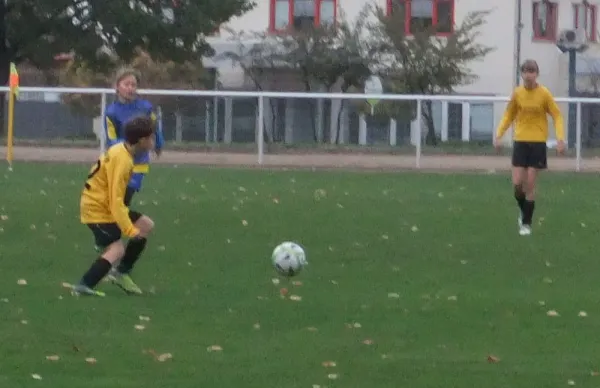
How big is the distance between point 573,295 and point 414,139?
59.7 feet

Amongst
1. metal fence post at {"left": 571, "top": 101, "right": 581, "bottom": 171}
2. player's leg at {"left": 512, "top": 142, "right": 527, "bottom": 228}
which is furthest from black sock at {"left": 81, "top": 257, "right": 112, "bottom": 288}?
metal fence post at {"left": 571, "top": 101, "right": 581, "bottom": 171}

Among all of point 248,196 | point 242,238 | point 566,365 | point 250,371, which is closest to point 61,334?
point 250,371

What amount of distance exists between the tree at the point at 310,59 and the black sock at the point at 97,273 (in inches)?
1283

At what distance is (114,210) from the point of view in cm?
961

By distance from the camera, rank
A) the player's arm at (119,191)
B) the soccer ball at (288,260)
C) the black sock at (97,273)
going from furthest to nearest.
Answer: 1. the soccer ball at (288,260)
2. the black sock at (97,273)
3. the player's arm at (119,191)

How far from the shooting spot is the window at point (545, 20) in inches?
1967

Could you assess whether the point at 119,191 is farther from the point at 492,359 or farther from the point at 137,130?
the point at 492,359

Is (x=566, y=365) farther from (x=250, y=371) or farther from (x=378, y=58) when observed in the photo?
(x=378, y=58)

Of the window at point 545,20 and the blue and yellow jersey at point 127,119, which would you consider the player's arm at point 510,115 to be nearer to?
the blue and yellow jersey at point 127,119

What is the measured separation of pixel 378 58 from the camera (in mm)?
43250

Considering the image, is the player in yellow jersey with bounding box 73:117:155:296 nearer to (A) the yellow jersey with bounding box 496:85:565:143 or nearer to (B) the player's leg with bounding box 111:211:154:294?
(B) the player's leg with bounding box 111:211:154:294

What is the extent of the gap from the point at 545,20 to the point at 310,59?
11.5 meters

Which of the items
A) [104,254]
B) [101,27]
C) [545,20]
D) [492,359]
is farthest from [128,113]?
[545,20]

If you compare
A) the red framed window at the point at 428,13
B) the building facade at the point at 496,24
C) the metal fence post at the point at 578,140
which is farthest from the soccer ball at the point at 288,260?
the red framed window at the point at 428,13
